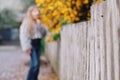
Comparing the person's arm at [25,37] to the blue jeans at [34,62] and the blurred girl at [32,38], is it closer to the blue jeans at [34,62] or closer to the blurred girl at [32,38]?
the blurred girl at [32,38]

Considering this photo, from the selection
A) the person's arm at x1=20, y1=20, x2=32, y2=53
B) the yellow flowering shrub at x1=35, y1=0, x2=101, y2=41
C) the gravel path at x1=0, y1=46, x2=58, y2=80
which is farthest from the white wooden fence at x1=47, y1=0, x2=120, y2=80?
the gravel path at x1=0, y1=46, x2=58, y2=80

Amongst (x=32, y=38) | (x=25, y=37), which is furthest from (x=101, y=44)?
(x=32, y=38)

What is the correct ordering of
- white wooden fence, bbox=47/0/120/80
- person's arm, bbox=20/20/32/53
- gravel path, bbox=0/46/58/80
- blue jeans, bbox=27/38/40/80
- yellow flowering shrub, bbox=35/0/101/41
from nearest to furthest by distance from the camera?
white wooden fence, bbox=47/0/120/80 → person's arm, bbox=20/20/32/53 → blue jeans, bbox=27/38/40/80 → yellow flowering shrub, bbox=35/0/101/41 → gravel path, bbox=0/46/58/80

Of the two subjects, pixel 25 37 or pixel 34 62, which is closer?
pixel 25 37

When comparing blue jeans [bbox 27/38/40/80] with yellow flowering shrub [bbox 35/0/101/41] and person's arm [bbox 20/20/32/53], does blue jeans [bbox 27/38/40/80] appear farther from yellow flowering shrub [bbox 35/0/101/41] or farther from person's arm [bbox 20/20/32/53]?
yellow flowering shrub [bbox 35/0/101/41]

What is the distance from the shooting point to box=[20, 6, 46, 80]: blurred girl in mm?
6719

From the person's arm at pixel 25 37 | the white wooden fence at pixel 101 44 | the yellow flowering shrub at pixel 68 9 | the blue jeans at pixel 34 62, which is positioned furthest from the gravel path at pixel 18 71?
the white wooden fence at pixel 101 44

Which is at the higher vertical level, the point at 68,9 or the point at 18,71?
the point at 68,9

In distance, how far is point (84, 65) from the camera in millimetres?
4191

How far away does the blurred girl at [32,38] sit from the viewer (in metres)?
6.72

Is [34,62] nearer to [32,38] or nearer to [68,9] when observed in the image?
[32,38]

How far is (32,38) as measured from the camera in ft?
22.6

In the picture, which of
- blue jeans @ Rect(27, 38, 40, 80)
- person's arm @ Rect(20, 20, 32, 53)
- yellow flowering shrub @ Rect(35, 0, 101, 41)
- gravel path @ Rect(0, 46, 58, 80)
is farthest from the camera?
gravel path @ Rect(0, 46, 58, 80)

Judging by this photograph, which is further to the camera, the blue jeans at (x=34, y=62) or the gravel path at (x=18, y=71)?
the gravel path at (x=18, y=71)
